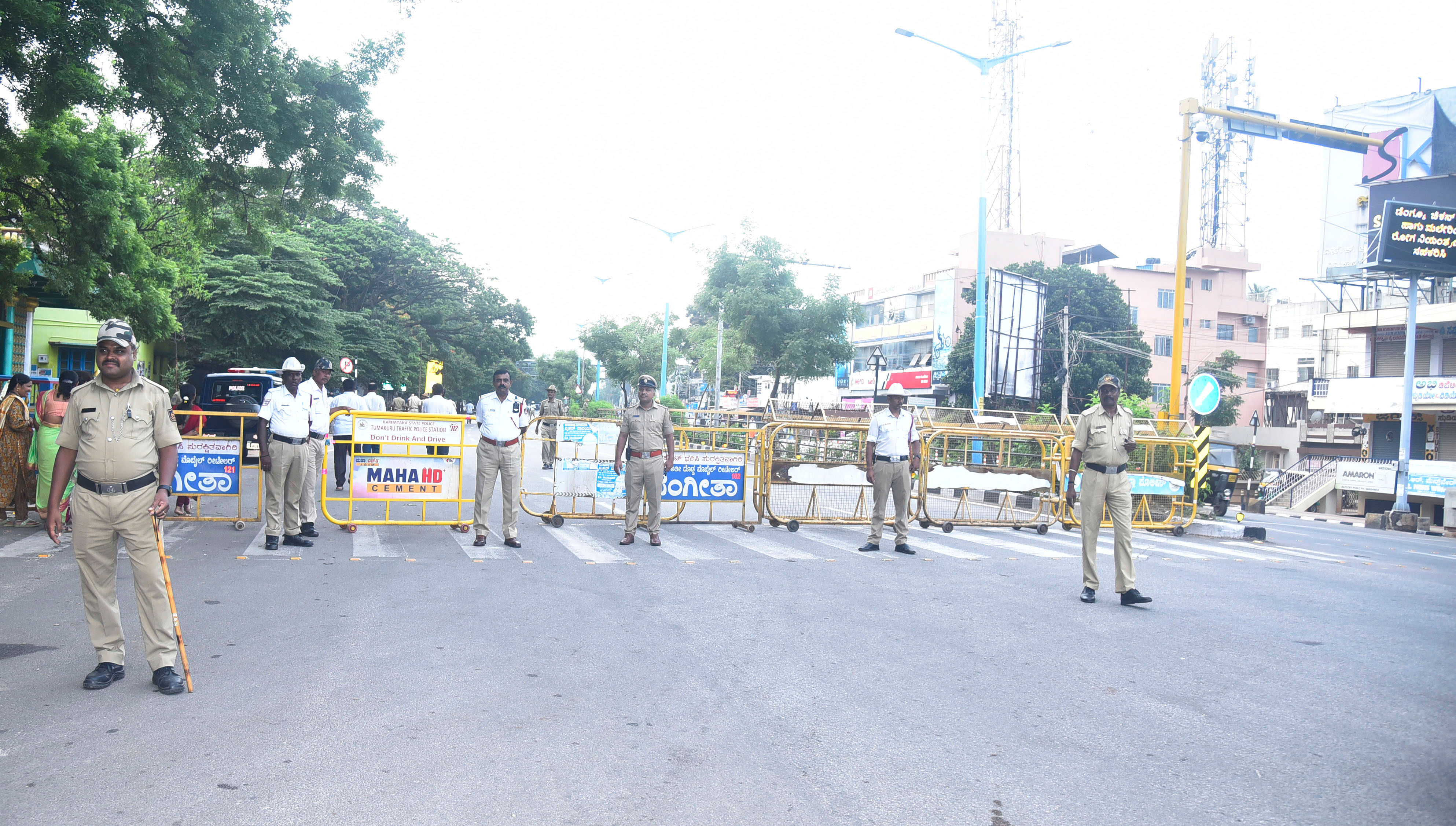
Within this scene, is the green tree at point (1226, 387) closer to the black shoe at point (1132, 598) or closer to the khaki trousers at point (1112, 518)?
the khaki trousers at point (1112, 518)

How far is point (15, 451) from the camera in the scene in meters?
11.4

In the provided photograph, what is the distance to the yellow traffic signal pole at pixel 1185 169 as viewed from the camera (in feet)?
58.5

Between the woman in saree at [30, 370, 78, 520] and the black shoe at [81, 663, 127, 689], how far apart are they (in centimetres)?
640

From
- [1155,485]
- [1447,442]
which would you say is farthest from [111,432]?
[1447,442]

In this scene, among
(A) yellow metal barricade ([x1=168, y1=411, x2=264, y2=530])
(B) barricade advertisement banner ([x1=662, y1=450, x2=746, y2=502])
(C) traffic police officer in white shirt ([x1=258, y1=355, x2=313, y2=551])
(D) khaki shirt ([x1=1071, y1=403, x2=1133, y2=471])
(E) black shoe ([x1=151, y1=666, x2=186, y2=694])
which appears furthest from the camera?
(B) barricade advertisement banner ([x1=662, y1=450, x2=746, y2=502])

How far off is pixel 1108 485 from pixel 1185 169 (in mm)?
11936

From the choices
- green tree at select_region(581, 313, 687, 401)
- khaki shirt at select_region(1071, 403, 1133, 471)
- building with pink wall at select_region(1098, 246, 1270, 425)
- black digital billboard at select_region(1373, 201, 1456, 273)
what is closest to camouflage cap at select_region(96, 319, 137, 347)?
khaki shirt at select_region(1071, 403, 1133, 471)

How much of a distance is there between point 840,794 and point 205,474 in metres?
10.9

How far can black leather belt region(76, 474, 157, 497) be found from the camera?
209 inches

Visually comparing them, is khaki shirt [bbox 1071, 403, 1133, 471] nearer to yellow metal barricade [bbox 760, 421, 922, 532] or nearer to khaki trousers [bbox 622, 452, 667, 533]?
khaki trousers [bbox 622, 452, 667, 533]

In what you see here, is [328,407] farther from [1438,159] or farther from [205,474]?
[1438,159]

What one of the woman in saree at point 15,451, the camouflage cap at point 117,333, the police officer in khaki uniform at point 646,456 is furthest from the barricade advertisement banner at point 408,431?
the camouflage cap at point 117,333

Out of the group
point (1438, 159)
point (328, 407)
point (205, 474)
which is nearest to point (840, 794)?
point (328, 407)

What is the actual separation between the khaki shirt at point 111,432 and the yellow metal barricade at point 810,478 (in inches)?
384
